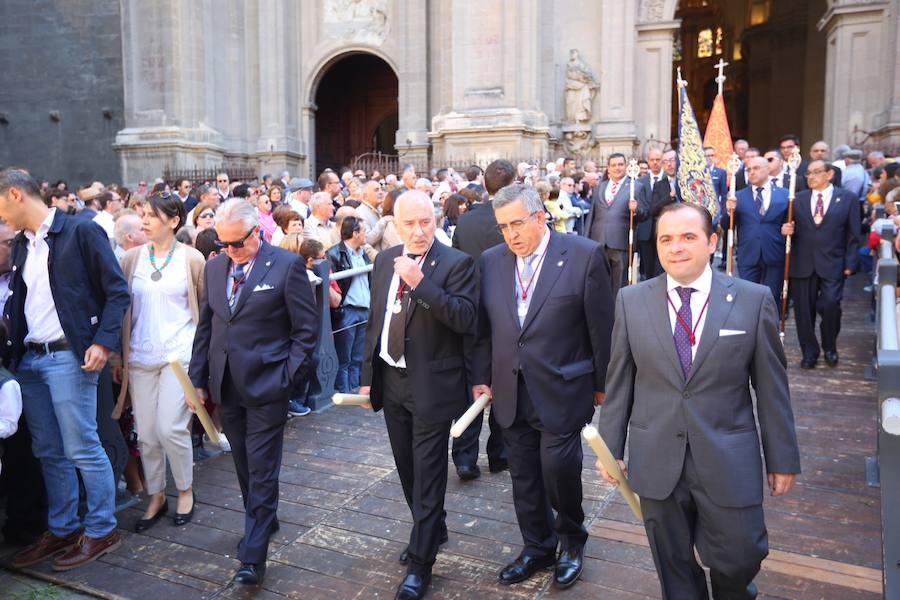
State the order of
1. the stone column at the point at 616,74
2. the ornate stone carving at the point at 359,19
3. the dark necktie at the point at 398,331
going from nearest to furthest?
the dark necktie at the point at 398,331
the stone column at the point at 616,74
the ornate stone carving at the point at 359,19

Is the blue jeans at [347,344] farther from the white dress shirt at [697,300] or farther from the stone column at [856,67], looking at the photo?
the stone column at [856,67]

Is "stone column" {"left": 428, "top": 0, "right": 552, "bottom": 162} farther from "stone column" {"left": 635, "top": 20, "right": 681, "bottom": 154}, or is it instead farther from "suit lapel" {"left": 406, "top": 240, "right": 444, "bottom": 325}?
"suit lapel" {"left": 406, "top": 240, "right": 444, "bottom": 325}

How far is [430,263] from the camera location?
163 inches

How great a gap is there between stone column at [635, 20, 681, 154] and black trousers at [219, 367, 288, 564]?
18322 millimetres

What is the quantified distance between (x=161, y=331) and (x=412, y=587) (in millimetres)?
2245

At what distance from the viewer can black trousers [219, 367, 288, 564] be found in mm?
4270

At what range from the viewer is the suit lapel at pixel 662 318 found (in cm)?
307

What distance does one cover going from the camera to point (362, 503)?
5.29 meters

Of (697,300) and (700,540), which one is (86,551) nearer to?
(700,540)

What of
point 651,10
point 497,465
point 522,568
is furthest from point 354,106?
point 522,568

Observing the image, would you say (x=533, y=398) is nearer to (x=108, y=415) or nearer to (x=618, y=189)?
(x=108, y=415)

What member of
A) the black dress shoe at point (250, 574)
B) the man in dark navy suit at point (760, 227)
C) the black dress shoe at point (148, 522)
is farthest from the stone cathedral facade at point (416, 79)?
the black dress shoe at point (250, 574)

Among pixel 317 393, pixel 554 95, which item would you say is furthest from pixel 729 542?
pixel 554 95

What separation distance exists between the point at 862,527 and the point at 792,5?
26.4 m
